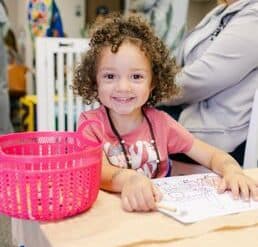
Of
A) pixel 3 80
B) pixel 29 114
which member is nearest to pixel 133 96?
pixel 3 80

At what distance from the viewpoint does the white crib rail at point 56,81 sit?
1.52 metres

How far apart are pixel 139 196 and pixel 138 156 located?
36 centimetres

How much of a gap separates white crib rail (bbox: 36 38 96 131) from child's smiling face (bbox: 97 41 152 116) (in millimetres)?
471

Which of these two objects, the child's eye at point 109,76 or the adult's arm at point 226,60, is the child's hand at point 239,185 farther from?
the adult's arm at point 226,60

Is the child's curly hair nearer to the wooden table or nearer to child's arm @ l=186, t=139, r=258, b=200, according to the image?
child's arm @ l=186, t=139, r=258, b=200

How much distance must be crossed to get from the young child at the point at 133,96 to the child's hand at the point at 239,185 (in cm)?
6

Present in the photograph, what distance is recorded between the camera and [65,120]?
1.62 m

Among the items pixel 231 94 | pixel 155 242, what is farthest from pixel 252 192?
pixel 231 94

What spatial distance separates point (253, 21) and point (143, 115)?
1.78 feet

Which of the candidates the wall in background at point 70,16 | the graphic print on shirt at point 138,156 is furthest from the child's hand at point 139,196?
the wall in background at point 70,16

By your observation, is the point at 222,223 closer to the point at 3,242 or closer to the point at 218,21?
the point at 218,21

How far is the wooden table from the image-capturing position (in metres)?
0.61

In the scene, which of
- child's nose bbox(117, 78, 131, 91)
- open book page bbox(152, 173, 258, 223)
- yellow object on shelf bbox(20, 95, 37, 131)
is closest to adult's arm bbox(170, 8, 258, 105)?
child's nose bbox(117, 78, 131, 91)

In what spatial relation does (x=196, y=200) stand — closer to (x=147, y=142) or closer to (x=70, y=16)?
(x=147, y=142)
